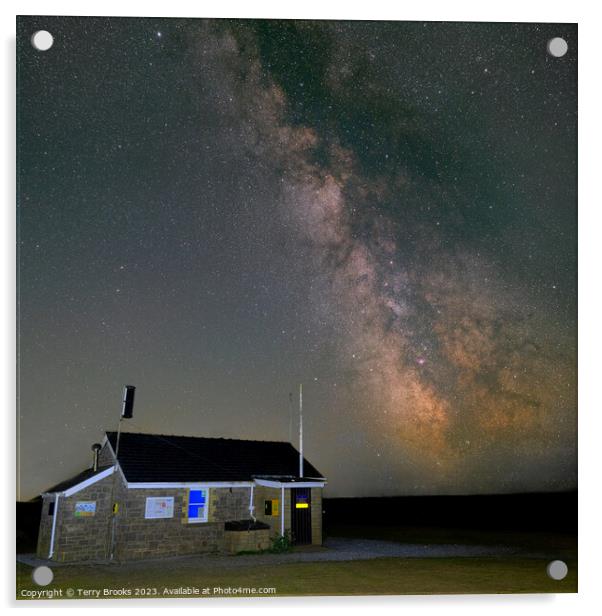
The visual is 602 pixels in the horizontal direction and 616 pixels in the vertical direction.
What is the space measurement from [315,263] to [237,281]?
4.24 feet

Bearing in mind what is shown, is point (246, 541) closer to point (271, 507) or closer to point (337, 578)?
point (271, 507)

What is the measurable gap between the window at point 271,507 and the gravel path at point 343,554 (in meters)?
0.97

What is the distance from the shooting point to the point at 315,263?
10.4 metres

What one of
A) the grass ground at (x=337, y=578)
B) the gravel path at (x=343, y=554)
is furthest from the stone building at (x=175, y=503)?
the grass ground at (x=337, y=578)

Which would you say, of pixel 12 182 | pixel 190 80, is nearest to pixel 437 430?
pixel 190 80

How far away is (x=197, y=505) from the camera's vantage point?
12.1 meters

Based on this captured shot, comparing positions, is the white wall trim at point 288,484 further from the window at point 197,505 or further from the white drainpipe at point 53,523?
the white drainpipe at point 53,523

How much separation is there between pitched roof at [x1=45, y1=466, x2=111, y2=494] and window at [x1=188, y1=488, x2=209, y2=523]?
1694 millimetres

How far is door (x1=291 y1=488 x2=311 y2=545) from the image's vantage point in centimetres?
1285

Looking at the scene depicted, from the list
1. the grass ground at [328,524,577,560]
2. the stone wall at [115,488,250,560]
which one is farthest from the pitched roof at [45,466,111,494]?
the grass ground at [328,524,577,560]

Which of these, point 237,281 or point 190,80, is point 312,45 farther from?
point 237,281

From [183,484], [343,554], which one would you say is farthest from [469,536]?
[183,484]

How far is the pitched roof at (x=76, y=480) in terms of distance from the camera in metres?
10.9

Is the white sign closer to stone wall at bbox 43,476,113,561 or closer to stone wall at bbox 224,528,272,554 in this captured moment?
stone wall at bbox 43,476,113,561
